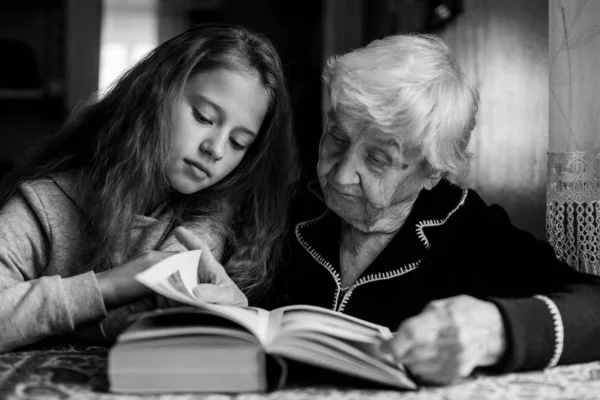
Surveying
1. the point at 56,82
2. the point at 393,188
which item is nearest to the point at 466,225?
the point at 393,188

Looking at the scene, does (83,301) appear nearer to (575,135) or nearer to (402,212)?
(402,212)

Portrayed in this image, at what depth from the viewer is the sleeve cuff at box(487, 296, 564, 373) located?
1.00 m

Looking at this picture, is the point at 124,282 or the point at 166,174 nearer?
the point at 124,282

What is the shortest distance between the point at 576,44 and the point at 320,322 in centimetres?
82

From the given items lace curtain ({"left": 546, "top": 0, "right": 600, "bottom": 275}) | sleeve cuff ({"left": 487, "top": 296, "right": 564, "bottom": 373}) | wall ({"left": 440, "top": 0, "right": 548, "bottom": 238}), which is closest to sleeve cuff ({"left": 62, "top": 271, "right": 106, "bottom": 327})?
sleeve cuff ({"left": 487, "top": 296, "right": 564, "bottom": 373})

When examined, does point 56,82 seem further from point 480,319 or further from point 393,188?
point 480,319

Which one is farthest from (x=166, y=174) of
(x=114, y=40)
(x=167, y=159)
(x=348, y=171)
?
(x=114, y=40)

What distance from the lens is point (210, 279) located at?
1.28 m

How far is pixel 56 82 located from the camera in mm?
4090

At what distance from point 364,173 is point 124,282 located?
18.9 inches

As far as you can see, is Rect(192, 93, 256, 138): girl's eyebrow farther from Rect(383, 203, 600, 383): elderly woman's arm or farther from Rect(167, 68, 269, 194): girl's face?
Rect(383, 203, 600, 383): elderly woman's arm

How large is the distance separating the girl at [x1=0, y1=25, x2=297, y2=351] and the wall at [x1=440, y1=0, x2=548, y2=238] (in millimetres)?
590

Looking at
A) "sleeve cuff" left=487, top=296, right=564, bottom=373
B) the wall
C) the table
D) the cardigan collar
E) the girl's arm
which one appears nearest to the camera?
the table

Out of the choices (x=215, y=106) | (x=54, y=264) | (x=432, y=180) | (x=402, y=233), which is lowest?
(x=54, y=264)
